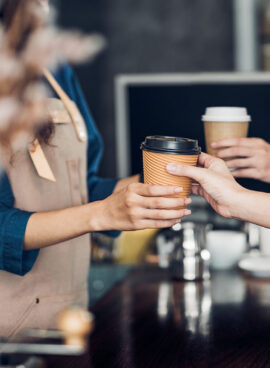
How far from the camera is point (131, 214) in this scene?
886 mm

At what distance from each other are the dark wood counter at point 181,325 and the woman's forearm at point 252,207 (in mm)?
261

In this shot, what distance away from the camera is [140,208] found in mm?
885

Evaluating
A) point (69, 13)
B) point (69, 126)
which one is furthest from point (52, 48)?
point (69, 13)

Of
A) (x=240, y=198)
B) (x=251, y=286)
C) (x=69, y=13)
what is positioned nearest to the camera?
(x=240, y=198)

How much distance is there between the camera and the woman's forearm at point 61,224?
94cm

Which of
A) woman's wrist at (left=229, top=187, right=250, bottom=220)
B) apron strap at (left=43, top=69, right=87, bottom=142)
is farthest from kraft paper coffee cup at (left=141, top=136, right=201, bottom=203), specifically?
apron strap at (left=43, top=69, right=87, bottom=142)

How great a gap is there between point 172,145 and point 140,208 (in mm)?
124

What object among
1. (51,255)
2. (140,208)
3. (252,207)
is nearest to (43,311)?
(51,255)

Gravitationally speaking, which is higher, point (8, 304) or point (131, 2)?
point (131, 2)

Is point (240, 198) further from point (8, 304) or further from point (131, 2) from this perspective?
point (131, 2)

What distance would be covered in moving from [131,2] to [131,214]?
3.18 m

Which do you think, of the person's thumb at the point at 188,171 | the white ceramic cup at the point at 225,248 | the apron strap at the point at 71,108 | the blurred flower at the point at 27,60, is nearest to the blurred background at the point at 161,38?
the white ceramic cup at the point at 225,248

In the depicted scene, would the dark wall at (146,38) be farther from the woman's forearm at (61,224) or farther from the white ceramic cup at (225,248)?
the woman's forearm at (61,224)

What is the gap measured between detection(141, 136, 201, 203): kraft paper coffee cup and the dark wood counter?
0.32 meters
